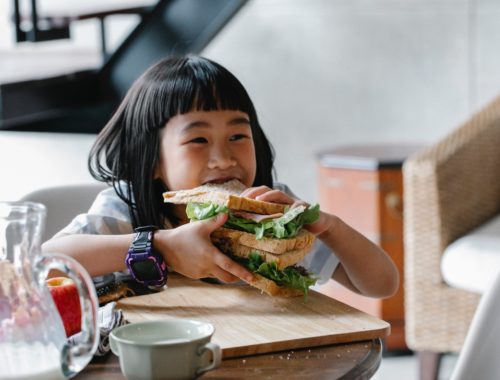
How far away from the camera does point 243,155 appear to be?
1.66 meters

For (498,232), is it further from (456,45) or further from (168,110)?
(168,110)

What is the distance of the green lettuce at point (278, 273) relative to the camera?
4.58 ft

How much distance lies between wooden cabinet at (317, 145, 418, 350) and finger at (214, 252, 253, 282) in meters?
2.06

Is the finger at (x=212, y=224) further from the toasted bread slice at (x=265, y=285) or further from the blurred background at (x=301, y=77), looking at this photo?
the blurred background at (x=301, y=77)

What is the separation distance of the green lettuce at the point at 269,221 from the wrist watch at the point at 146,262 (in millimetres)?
77

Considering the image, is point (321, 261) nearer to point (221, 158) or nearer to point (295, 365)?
point (221, 158)

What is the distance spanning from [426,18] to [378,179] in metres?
1.08

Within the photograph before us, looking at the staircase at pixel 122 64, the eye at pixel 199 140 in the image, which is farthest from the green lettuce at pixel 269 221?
the staircase at pixel 122 64

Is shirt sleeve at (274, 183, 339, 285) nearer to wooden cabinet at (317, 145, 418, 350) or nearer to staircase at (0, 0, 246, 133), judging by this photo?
wooden cabinet at (317, 145, 418, 350)

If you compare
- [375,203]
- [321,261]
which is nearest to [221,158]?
[321,261]

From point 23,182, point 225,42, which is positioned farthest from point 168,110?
point 225,42

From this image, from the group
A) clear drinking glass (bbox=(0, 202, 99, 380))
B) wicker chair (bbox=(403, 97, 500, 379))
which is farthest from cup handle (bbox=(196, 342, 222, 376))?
wicker chair (bbox=(403, 97, 500, 379))

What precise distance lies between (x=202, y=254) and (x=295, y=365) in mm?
281

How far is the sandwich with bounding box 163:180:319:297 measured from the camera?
1.39 metres
